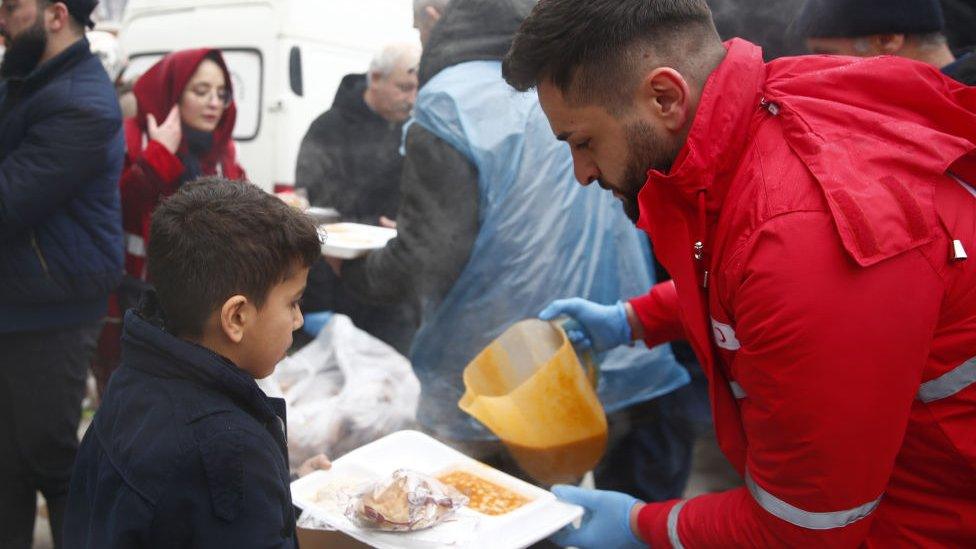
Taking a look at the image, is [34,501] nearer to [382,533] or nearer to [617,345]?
[382,533]

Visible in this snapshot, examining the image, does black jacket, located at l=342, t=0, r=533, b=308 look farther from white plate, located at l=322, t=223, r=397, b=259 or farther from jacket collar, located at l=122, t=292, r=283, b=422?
jacket collar, located at l=122, t=292, r=283, b=422

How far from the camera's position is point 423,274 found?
7.36ft

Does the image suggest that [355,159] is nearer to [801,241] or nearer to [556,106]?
[556,106]

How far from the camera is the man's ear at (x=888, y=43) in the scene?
2.02 metres

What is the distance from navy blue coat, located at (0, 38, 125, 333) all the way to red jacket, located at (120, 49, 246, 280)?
63cm

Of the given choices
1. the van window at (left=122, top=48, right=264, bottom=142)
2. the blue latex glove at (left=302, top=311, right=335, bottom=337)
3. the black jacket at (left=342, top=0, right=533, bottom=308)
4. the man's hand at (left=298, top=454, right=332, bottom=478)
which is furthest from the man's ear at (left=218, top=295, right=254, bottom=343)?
the van window at (left=122, top=48, right=264, bottom=142)

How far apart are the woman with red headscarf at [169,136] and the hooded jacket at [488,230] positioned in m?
1.42

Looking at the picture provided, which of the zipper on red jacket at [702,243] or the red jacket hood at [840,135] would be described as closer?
the red jacket hood at [840,135]

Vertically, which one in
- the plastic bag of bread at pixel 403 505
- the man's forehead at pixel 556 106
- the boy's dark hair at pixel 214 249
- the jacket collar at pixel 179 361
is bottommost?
the plastic bag of bread at pixel 403 505

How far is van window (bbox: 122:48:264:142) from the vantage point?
439 centimetres

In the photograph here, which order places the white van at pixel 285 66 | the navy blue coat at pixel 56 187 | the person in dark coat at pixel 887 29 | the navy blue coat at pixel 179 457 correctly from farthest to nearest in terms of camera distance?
the white van at pixel 285 66, the navy blue coat at pixel 56 187, the person in dark coat at pixel 887 29, the navy blue coat at pixel 179 457

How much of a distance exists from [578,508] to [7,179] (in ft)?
6.01

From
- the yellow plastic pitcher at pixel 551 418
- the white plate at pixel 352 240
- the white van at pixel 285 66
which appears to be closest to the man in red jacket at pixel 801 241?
the yellow plastic pitcher at pixel 551 418

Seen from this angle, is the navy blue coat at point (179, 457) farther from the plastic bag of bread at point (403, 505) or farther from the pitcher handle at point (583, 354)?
the pitcher handle at point (583, 354)
